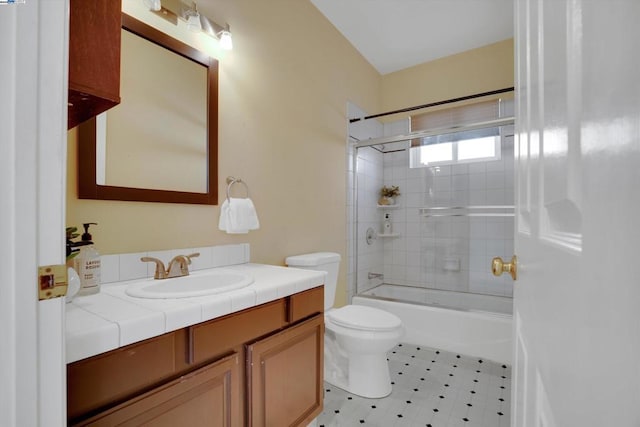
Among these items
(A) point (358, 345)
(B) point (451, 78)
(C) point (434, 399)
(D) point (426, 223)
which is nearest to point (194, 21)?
(A) point (358, 345)

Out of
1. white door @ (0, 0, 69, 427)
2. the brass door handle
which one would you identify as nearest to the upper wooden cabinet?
white door @ (0, 0, 69, 427)

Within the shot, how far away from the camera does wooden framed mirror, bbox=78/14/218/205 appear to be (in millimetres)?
1243

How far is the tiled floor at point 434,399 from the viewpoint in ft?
5.38

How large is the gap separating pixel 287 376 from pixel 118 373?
68 cm

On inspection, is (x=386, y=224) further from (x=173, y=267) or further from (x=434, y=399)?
(x=173, y=267)

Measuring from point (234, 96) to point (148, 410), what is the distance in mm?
1523

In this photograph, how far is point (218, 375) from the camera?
100 cm

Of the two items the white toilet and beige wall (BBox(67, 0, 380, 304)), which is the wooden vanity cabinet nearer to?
the white toilet

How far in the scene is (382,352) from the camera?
1.85 metres

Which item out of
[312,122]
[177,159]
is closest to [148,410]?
[177,159]

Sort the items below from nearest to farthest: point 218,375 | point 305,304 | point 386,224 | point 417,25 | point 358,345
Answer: point 218,375 < point 305,304 < point 358,345 < point 417,25 < point 386,224

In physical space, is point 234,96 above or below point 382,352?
above

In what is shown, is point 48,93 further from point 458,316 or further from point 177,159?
point 458,316

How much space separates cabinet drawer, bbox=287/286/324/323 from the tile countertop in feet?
0.21
